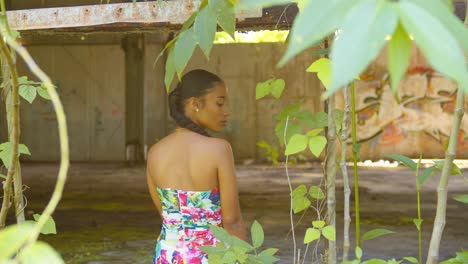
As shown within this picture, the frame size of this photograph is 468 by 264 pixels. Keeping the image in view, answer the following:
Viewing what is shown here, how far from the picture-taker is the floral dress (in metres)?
3.29

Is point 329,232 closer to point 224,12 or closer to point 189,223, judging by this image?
point 224,12

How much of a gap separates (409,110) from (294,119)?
1829 centimetres

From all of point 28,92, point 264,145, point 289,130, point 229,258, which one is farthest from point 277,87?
point 264,145

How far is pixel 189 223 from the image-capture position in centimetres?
331

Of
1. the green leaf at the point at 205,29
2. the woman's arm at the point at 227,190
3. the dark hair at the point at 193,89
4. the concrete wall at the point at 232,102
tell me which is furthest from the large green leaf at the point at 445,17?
the concrete wall at the point at 232,102

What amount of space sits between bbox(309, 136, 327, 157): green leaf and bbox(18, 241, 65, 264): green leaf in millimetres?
1477

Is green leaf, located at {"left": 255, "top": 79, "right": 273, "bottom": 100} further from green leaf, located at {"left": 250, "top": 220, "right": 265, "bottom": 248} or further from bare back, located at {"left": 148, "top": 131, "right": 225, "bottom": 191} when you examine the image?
bare back, located at {"left": 148, "top": 131, "right": 225, "bottom": 191}

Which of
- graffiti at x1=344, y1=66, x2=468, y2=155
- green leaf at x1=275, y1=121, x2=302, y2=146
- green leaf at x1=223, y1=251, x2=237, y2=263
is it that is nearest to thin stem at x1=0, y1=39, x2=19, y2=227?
green leaf at x1=223, y1=251, x2=237, y2=263

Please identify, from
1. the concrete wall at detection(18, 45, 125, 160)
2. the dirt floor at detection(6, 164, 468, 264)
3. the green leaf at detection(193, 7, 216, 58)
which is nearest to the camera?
the green leaf at detection(193, 7, 216, 58)

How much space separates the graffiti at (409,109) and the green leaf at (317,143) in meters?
18.1

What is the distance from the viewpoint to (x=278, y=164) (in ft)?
64.7

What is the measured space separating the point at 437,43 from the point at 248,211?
10.9 metres

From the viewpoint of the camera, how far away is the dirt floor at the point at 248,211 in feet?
28.1

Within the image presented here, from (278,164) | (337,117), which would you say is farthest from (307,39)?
(278,164)
